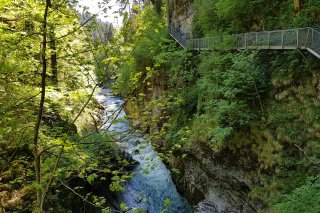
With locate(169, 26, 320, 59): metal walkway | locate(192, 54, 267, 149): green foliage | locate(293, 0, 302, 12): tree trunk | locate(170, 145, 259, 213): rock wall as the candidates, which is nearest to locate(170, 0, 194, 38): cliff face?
locate(169, 26, 320, 59): metal walkway

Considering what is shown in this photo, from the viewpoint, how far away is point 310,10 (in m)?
10.1

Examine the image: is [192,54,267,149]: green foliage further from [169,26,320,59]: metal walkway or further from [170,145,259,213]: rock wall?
[169,26,320,59]: metal walkway

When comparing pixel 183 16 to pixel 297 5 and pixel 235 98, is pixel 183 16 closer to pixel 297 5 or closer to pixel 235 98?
pixel 297 5

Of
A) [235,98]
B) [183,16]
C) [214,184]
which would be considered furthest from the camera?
[183,16]

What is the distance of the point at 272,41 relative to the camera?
10812 millimetres

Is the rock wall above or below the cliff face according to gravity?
below

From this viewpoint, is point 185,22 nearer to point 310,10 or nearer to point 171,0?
point 171,0

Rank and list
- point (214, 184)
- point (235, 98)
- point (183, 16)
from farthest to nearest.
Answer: point (183, 16)
point (214, 184)
point (235, 98)

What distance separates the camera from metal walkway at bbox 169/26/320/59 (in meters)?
8.92

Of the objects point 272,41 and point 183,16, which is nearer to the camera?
point 272,41

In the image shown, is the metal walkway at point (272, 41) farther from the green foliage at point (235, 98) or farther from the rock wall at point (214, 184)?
the rock wall at point (214, 184)

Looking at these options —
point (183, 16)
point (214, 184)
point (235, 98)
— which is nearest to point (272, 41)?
point (235, 98)

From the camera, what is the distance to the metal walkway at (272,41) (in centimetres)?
892

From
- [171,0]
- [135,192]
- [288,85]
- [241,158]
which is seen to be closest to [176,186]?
[135,192]
